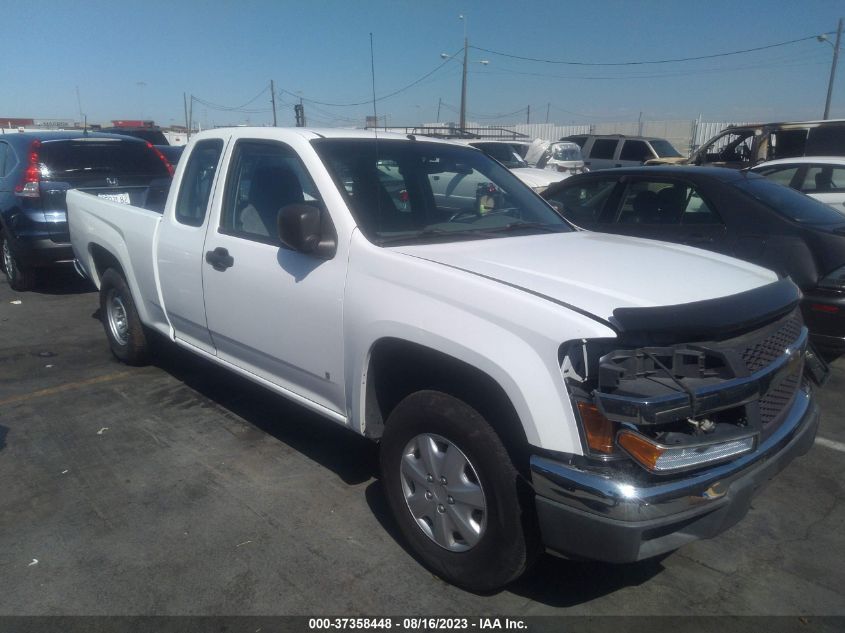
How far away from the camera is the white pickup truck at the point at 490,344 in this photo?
2365 mm

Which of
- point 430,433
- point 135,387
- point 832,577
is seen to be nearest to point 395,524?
point 430,433

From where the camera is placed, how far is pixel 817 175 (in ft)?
29.1

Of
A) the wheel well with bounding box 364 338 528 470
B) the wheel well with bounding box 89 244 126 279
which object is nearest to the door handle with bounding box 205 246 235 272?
the wheel well with bounding box 364 338 528 470

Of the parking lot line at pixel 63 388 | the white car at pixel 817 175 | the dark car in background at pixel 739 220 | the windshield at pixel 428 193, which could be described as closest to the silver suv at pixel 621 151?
the white car at pixel 817 175

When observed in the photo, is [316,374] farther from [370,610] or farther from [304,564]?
[370,610]

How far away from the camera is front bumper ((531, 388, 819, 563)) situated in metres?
2.30

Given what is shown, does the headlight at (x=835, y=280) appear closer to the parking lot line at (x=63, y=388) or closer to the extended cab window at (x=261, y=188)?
the extended cab window at (x=261, y=188)

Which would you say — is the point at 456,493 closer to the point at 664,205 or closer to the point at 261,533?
the point at 261,533

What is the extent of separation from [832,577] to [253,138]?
3.77m

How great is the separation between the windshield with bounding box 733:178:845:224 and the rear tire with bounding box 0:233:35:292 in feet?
25.7

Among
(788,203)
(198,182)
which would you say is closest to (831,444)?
(788,203)

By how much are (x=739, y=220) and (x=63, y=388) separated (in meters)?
5.48

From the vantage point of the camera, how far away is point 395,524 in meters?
3.46

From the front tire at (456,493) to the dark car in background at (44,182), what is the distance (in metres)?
5.70
